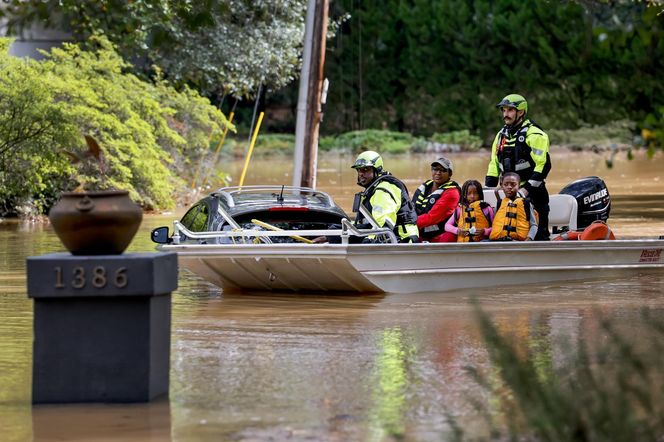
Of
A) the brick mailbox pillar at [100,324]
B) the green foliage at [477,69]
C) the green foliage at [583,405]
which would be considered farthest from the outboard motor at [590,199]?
the green foliage at [477,69]

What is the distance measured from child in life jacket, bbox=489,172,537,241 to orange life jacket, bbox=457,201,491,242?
0.15 meters

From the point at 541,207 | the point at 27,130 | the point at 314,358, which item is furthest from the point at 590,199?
the point at 27,130

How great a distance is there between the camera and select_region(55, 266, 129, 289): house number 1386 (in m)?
8.88

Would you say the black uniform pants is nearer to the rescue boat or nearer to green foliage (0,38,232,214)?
the rescue boat

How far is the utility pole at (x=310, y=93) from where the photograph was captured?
81.8 feet

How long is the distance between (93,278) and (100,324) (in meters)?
0.33

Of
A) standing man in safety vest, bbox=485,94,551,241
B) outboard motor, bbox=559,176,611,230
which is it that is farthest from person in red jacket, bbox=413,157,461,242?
outboard motor, bbox=559,176,611,230

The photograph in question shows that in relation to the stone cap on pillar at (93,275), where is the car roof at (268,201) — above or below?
above

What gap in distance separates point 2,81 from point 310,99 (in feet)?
16.9

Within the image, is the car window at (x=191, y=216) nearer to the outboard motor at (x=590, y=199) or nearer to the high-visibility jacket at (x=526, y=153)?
the high-visibility jacket at (x=526, y=153)

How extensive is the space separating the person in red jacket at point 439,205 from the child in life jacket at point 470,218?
12 cm

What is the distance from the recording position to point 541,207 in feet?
53.6

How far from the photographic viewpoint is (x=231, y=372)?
34.0 ft

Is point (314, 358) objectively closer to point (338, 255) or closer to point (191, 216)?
point (338, 255)
